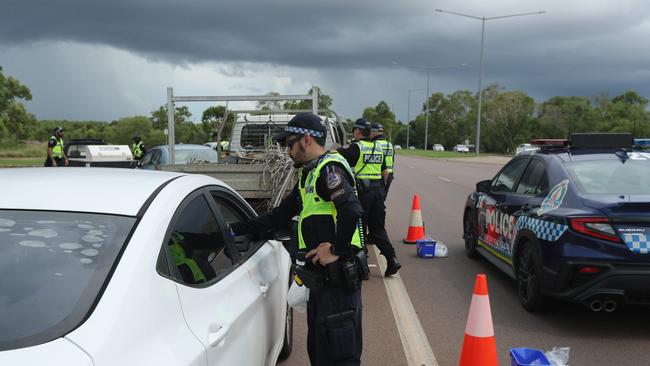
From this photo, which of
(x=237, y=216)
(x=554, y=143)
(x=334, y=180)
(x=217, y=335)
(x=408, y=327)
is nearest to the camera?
(x=217, y=335)

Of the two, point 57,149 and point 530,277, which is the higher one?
point 57,149

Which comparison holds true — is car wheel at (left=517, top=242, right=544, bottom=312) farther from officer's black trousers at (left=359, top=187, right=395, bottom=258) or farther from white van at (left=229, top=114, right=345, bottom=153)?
white van at (left=229, top=114, right=345, bottom=153)

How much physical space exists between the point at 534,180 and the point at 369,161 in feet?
6.77

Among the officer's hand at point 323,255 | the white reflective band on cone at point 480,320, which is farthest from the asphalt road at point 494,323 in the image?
the officer's hand at point 323,255

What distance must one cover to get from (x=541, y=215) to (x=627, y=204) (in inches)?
30.0

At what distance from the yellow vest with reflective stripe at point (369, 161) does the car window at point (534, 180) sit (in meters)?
1.75

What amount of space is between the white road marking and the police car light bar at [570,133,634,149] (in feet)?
8.03

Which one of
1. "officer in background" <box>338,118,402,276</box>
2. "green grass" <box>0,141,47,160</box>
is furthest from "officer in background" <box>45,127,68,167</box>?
"green grass" <box>0,141,47,160</box>

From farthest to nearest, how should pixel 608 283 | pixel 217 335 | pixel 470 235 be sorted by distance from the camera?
pixel 470 235
pixel 608 283
pixel 217 335

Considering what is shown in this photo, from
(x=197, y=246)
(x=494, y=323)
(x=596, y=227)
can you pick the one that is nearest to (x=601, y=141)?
(x=596, y=227)

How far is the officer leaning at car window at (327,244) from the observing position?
2.95 meters

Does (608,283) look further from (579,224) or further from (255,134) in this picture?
(255,134)

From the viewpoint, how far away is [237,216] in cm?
364

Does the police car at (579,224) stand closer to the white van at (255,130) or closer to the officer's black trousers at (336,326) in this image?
the officer's black trousers at (336,326)
